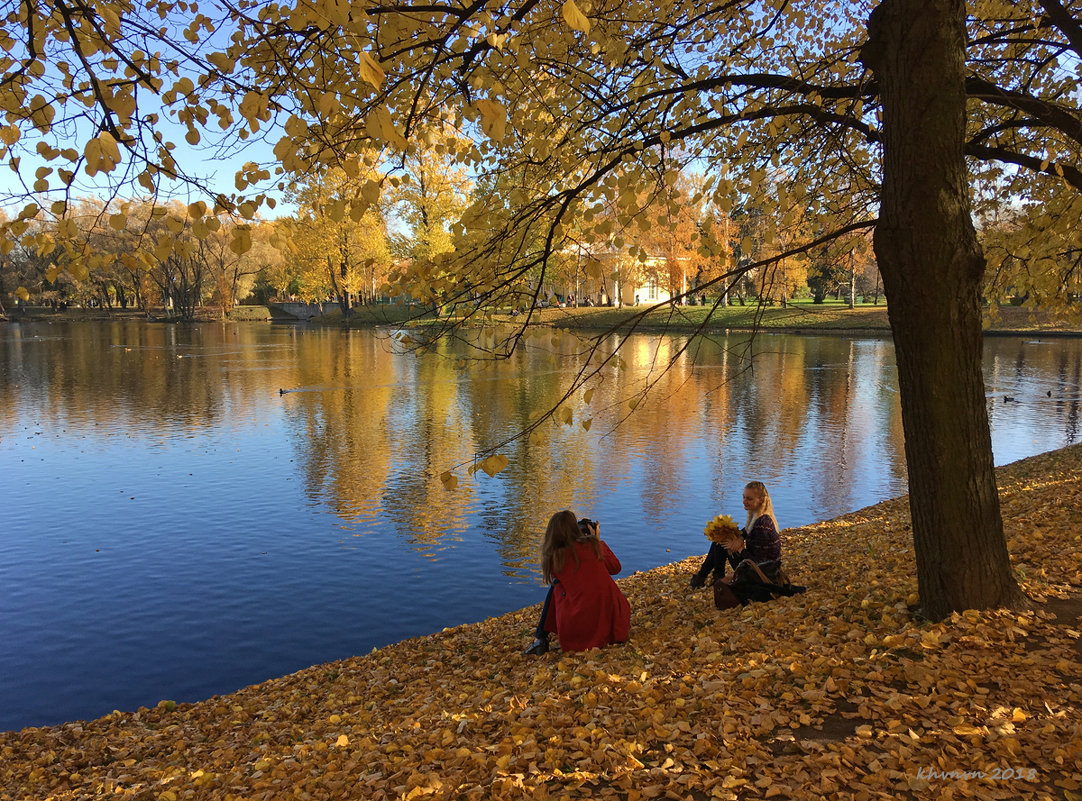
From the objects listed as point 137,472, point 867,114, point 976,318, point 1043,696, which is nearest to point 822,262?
point 867,114

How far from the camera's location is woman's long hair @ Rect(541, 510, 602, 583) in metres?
5.85

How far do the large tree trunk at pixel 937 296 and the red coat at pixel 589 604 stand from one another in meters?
2.30

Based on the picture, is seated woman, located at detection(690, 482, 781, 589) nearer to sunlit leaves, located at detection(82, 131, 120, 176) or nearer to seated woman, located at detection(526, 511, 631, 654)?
seated woman, located at detection(526, 511, 631, 654)

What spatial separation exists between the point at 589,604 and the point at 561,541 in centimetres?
58

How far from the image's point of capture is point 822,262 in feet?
32.1

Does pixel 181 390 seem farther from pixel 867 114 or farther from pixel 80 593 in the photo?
pixel 867 114

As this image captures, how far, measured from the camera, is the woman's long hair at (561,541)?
585cm

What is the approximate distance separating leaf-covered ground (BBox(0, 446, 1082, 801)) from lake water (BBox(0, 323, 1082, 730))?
174cm

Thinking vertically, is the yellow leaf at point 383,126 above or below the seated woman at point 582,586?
above

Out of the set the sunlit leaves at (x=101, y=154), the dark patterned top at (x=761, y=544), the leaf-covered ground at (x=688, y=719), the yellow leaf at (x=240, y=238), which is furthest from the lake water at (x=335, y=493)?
the sunlit leaves at (x=101, y=154)

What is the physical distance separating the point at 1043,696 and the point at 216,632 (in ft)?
27.9

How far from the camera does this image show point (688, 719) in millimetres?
4027

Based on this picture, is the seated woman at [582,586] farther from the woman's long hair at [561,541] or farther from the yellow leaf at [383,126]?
the yellow leaf at [383,126]

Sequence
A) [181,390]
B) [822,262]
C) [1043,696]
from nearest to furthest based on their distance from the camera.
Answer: [1043,696], [822,262], [181,390]
